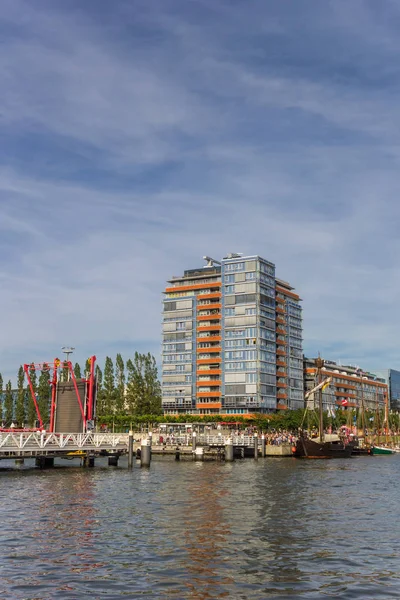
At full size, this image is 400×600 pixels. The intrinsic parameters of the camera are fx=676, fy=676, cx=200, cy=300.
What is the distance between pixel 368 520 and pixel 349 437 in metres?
107

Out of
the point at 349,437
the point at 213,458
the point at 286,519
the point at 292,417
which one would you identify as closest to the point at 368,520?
the point at 286,519

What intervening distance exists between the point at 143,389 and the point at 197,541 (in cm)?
13099

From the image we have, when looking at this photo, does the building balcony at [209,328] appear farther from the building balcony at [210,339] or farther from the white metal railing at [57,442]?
the white metal railing at [57,442]

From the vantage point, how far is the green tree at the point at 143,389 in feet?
515

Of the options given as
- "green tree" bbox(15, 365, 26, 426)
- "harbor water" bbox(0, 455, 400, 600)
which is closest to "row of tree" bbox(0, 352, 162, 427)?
"green tree" bbox(15, 365, 26, 426)

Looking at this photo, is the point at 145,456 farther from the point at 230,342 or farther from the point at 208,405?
the point at 230,342

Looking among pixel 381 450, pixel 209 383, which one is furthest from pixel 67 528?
pixel 209 383

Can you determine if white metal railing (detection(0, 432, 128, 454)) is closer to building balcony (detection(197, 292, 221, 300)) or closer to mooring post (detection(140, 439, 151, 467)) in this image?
mooring post (detection(140, 439, 151, 467))

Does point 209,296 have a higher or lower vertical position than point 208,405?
higher

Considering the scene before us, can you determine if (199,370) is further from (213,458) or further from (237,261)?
(213,458)

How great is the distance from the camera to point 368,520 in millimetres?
36312

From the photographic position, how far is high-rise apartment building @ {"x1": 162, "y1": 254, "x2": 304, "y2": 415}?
514 feet

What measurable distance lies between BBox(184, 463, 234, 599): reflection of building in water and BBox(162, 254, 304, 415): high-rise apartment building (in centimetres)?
10320

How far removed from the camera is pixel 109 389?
15800 cm
